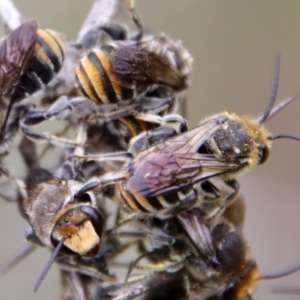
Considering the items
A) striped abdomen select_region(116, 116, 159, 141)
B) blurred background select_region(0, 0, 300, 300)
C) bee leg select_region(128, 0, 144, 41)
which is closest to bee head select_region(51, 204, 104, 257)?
striped abdomen select_region(116, 116, 159, 141)

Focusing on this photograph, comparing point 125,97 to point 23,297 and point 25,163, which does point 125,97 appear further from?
point 23,297

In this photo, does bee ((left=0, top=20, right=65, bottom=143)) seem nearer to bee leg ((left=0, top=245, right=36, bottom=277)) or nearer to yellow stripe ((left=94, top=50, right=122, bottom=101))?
yellow stripe ((left=94, top=50, right=122, bottom=101))

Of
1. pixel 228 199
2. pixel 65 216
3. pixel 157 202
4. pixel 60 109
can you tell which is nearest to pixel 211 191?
pixel 228 199

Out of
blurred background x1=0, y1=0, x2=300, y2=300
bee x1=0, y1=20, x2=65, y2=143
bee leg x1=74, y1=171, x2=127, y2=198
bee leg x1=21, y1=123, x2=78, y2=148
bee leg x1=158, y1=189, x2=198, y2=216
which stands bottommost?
blurred background x1=0, y1=0, x2=300, y2=300

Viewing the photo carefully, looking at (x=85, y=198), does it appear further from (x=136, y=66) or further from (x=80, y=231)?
(x=136, y=66)

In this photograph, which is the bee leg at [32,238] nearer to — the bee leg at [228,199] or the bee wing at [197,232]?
the bee wing at [197,232]

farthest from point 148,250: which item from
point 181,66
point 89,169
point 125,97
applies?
point 181,66
